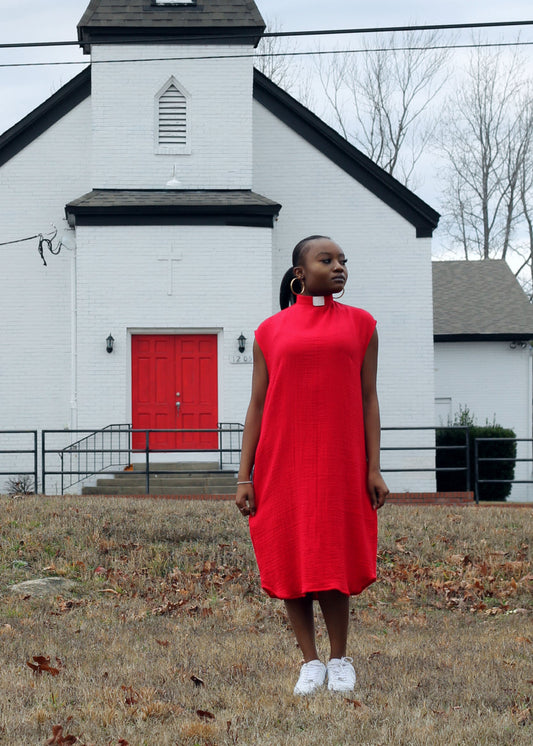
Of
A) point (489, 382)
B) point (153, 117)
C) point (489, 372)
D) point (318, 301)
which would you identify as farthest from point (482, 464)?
point (318, 301)

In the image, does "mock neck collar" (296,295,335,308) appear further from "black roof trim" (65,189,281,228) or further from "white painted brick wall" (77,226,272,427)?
"black roof trim" (65,189,281,228)

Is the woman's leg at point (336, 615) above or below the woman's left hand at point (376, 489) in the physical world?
below

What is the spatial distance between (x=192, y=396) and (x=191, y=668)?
12.4 meters

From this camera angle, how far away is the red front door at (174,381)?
1798 centimetres

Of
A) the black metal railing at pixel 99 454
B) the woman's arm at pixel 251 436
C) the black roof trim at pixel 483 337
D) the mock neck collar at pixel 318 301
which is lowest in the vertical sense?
the black metal railing at pixel 99 454

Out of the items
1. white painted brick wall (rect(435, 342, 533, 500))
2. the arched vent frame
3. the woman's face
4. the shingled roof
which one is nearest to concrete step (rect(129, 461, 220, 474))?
the arched vent frame

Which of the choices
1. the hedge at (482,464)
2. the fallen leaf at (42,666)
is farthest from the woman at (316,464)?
the hedge at (482,464)

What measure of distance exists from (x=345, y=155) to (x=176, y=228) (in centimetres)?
393

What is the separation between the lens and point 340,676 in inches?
188

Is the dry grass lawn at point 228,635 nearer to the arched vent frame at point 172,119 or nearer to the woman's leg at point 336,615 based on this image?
the woman's leg at point 336,615

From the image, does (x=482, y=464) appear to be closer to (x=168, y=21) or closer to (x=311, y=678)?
(x=168, y=21)

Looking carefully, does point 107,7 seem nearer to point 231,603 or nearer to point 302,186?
point 302,186

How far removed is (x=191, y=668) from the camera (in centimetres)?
575

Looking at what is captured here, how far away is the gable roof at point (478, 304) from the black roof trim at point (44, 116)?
10.4 meters
